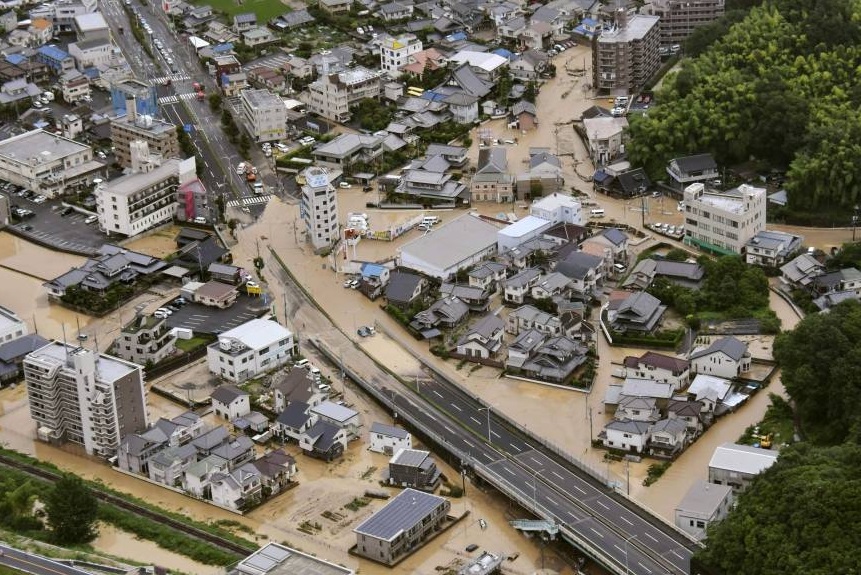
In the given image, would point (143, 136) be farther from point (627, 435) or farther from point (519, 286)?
point (627, 435)

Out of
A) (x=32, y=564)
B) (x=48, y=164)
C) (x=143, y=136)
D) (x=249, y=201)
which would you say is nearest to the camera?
(x=32, y=564)

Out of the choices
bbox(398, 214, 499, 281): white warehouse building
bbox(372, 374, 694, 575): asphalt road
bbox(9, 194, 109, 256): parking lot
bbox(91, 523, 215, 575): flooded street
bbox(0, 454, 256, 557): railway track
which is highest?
bbox(398, 214, 499, 281): white warehouse building

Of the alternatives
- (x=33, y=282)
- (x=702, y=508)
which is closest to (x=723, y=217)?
(x=702, y=508)

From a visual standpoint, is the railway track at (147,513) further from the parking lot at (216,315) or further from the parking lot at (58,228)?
the parking lot at (58,228)

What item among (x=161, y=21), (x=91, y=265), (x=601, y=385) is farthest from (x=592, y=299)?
(x=161, y=21)

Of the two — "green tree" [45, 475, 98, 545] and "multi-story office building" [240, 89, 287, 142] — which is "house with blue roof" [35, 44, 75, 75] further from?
"green tree" [45, 475, 98, 545]

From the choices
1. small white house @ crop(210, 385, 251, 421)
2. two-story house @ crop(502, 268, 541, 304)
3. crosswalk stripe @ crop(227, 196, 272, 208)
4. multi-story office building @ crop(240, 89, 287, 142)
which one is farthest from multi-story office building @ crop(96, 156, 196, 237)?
two-story house @ crop(502, 268, 541, 304)

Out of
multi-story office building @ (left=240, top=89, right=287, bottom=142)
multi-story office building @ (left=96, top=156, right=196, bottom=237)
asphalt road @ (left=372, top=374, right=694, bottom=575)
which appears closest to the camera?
asphalt road @ (left=372, top=374, right=694, bottom=575)
